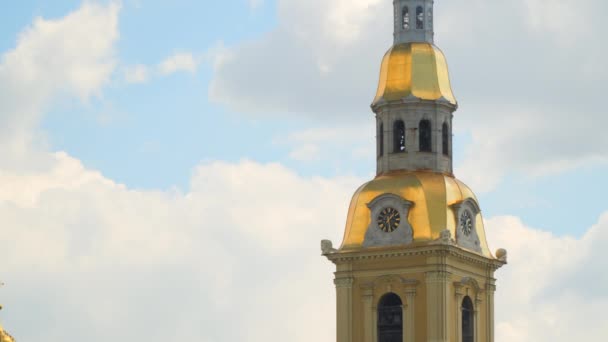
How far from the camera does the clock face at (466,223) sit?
153375mm

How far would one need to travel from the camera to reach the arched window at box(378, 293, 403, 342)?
152 m

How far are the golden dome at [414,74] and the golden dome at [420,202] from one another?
555 centimetres

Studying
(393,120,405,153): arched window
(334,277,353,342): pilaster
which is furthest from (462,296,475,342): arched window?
(393,120,405,153): arched window

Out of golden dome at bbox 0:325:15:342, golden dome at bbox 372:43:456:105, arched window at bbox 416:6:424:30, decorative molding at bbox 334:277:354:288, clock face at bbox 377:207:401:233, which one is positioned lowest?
golden dome at bbox 0:325:15:342

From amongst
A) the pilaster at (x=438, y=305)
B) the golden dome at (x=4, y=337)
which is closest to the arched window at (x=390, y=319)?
the pilaster at (x=438, y=305)

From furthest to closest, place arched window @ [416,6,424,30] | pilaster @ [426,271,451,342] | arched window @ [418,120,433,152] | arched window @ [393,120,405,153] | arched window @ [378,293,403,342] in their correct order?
arched window @ [416,6,424,30] < arched window @ [393,120,405,153] < arched window @ [418,120,433,152] < arched window @ [378,293,403,342] < pilaster @ [426,271,451,342]

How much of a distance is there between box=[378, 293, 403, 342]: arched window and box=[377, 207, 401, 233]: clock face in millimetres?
4210

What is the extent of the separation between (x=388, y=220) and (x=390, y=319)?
20.7 feet

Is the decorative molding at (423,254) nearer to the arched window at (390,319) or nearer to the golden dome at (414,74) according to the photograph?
the arched window at (390,319)

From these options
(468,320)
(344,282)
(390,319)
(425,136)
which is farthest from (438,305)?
(425,136)

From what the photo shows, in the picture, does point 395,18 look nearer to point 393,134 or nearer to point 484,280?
point 393,134

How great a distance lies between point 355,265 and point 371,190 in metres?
4.93

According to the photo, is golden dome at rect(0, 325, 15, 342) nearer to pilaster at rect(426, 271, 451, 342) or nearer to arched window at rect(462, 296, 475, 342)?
pilaster at rect(426, 271, 451, 342)

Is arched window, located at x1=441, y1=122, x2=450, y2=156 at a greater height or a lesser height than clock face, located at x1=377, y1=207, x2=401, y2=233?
greater
